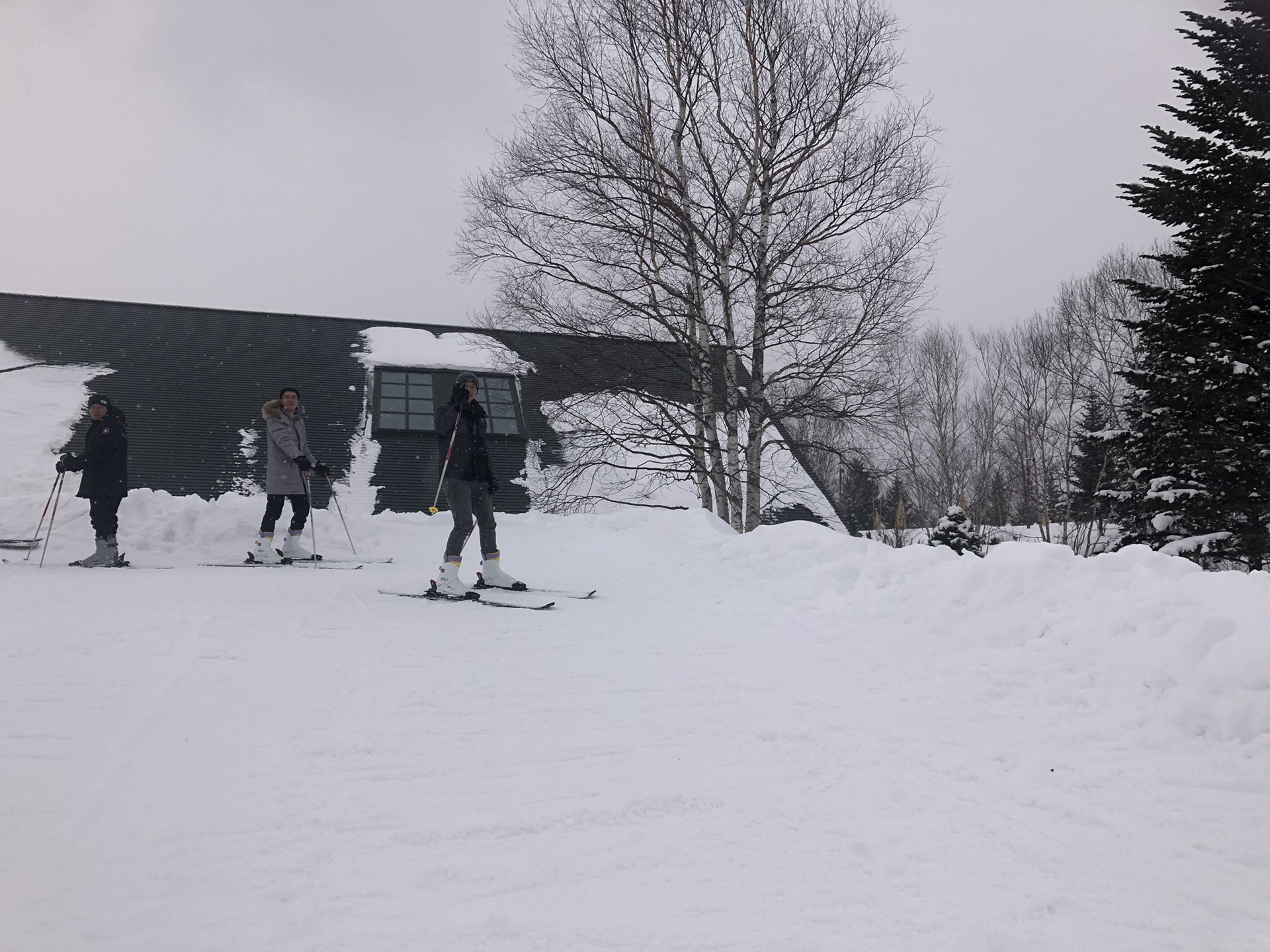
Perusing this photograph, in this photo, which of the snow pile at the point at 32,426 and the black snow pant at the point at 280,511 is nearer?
the black snow pant at the point at 280,511

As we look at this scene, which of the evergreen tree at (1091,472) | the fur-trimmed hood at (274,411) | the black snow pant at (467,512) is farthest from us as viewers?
the evergreen tree at (1091,472)

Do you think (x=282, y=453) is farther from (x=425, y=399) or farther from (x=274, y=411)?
(x=425, y=399)

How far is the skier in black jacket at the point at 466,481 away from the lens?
7812 millimetres

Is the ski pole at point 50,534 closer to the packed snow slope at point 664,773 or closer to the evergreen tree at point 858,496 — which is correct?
the packed snow slope at point 664,773

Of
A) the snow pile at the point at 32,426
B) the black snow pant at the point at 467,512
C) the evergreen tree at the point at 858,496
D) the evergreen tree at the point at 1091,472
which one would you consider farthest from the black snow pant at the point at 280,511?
the evergreen tree at the point at 1091,472

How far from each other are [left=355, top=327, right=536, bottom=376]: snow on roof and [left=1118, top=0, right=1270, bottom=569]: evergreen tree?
44.0ft

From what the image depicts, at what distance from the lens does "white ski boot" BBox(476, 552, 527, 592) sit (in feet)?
27.1

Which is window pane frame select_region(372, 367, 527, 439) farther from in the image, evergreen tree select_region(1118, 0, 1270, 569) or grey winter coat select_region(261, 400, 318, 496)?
evergreen tree select_region(1118, 0, 1270, 569)

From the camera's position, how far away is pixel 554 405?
1398 cm

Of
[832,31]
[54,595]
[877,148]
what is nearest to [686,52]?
[832,31]

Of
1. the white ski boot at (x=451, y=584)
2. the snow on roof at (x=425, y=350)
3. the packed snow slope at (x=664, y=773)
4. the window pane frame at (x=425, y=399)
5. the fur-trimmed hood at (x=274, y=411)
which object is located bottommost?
the packed snow slope at (x=664, y=773)

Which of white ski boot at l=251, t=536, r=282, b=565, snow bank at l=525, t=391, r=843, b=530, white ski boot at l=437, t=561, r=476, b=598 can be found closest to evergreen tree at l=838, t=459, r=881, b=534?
snow bank at l=525, t=391, r=843, b=530

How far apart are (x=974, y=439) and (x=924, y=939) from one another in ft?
137

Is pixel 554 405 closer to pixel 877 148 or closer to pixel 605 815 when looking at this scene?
pixel 877 148
